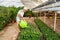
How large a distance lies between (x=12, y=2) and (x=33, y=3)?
8.50 feet

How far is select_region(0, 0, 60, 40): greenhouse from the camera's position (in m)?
7.10

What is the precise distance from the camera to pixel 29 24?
10703 millimetres

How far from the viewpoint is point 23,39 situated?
23.0 ft

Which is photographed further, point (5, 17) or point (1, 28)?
point (5, 17)

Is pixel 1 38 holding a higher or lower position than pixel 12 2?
lower

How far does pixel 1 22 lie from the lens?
10.0 meters

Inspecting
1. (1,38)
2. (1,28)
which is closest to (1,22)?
(1,28)

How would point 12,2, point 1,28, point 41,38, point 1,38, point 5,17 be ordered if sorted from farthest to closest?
point 12,2 < point 5,17 < point 1,28 < point 1,38 < point 41,38

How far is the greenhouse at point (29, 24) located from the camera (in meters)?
7.10

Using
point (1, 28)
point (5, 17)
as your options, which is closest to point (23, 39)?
point (1, 28)

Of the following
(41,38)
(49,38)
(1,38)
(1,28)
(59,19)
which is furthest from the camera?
(59,19)

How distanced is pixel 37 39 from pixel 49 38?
1.62ft

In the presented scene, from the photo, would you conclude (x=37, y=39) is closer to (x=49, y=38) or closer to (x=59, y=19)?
(x=49, y=38)

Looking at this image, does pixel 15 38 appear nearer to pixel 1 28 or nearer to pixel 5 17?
pixel 1 28
